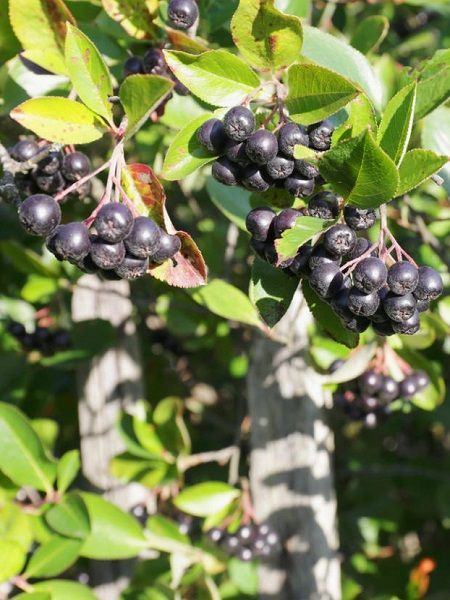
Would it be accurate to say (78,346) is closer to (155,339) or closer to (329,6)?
(155,339)

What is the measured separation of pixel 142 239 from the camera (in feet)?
2.65

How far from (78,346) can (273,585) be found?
2.38ft

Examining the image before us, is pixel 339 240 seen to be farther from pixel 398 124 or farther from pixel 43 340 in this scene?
pixel 43 340

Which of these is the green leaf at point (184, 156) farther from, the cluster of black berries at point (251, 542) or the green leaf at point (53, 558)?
the cluster of black berries at point (251, 542)

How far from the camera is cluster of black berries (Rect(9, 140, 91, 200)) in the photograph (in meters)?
1.01

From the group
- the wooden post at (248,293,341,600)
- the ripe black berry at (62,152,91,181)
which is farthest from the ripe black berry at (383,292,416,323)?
the wooden post at (248,293,341,600)

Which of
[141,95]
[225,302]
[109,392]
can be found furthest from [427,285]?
[109,392]

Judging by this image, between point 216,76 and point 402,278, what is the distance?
1.09 ft

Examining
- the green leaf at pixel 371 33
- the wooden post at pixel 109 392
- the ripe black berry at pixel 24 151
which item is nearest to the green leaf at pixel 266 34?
the ripe black berry at pixel 24 151

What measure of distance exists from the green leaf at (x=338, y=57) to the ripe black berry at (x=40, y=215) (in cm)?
42

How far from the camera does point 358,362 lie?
1.43 metres

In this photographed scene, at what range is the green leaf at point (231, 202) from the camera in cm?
127

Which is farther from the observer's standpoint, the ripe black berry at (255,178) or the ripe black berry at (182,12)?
the ripe black berry at (182,12)

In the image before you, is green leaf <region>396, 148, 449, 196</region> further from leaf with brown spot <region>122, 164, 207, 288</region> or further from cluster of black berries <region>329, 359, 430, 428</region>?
→ cluster of black berries <region>329, 359, 430, 428</region>
